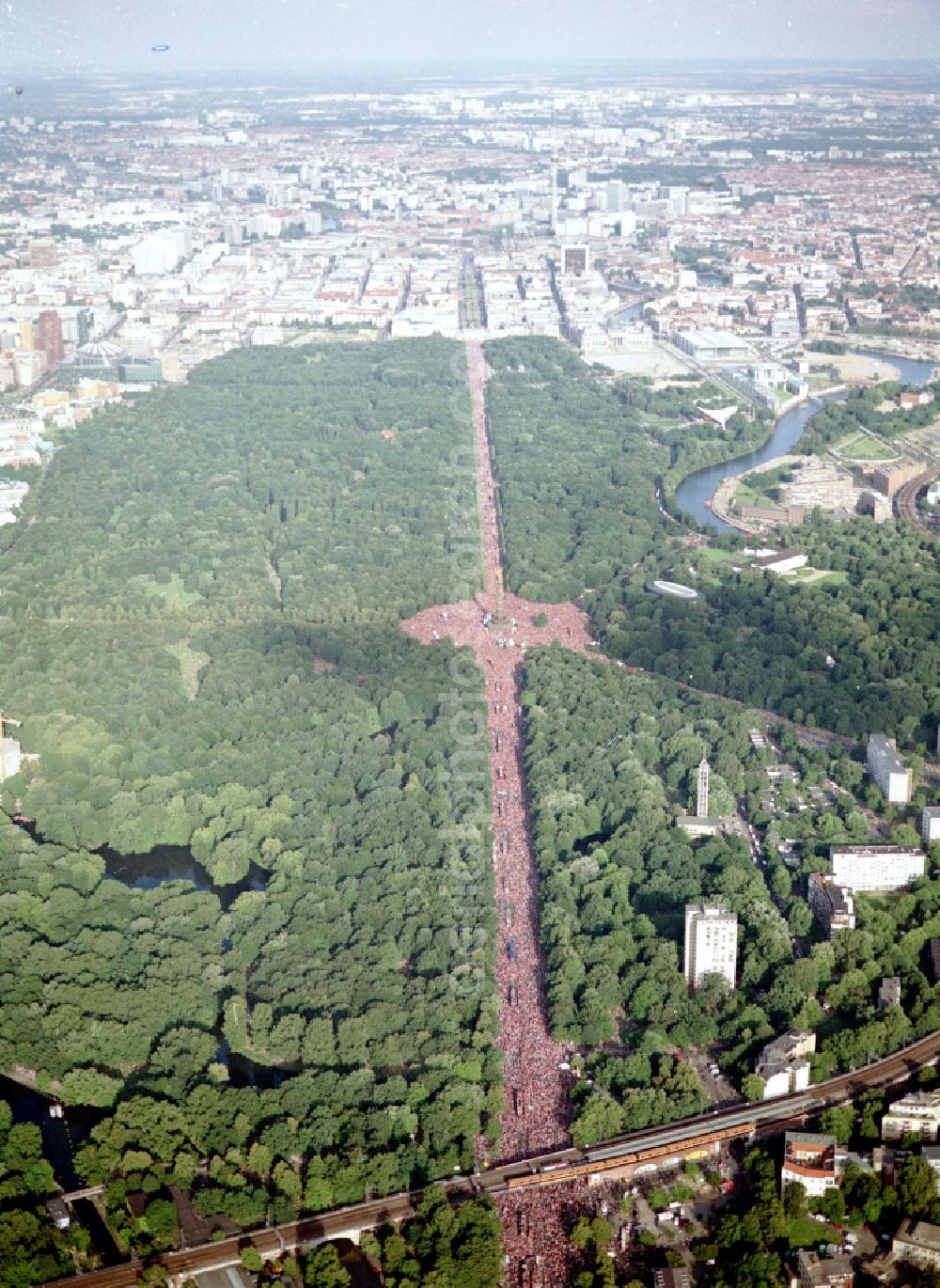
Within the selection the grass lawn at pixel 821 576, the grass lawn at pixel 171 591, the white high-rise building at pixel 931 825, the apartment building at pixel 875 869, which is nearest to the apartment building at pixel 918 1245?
the apartment building at pixel 875 869

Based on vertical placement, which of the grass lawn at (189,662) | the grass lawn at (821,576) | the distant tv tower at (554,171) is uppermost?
the distant tv tower at (554,171)

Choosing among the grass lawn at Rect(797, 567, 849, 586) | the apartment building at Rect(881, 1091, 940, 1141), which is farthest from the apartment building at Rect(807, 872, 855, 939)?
the grass lawn at Rect(797, 567, 849, 586)

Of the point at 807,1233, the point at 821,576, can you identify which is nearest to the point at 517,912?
the point at 807,1233

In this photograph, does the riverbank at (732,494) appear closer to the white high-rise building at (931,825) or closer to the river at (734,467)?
the river at (734,467)

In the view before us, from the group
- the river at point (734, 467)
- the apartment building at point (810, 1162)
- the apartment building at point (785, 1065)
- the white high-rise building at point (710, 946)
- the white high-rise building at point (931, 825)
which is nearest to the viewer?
the apartment building at point (810, 1162)

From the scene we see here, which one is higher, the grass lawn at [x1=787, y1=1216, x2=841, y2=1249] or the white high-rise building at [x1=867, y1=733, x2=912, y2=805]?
the white high-rise building at [x1=867, y1=733, x2=912, y2=805]

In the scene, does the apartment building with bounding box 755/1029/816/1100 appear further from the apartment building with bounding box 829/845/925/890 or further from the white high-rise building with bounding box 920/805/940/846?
the white high-rise building with bounding box 920/805/940/846

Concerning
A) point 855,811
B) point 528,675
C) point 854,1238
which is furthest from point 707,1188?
point 528,675
